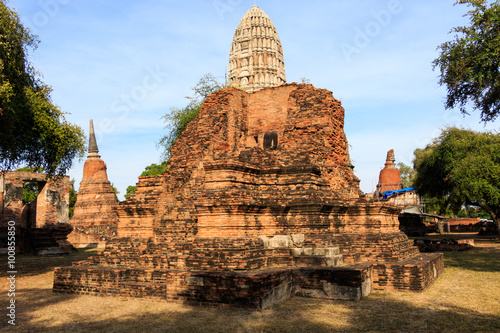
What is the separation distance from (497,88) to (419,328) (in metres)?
8.40

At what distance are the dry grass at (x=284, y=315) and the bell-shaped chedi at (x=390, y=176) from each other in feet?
125

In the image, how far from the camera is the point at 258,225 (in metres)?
9.29

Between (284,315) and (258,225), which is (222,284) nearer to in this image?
(284,315)

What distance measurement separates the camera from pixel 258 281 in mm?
7473

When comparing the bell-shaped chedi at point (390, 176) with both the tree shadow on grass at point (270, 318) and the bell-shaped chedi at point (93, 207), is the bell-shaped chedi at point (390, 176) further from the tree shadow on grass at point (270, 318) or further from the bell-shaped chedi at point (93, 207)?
the tree shadow on grass at point (270, 318)

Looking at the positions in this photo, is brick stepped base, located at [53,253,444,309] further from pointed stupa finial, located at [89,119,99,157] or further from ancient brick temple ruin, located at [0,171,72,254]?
pointed stupa finial, located at [89,119,99,157]

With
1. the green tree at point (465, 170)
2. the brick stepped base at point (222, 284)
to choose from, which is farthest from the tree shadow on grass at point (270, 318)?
the green tree at point (465, 170)

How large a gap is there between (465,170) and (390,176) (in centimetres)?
2471

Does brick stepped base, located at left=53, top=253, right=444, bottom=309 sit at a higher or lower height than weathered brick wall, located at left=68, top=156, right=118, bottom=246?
lower

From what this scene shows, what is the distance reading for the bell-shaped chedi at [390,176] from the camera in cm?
4641

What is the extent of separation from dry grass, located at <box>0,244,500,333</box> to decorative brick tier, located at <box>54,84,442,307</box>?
370 mm

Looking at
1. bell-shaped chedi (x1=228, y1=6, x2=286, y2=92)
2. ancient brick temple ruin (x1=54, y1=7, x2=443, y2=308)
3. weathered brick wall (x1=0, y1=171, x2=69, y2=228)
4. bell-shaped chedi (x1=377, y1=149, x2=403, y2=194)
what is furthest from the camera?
bell-shaped chedi (x1=377, y1=149, x2=403, y2=194)

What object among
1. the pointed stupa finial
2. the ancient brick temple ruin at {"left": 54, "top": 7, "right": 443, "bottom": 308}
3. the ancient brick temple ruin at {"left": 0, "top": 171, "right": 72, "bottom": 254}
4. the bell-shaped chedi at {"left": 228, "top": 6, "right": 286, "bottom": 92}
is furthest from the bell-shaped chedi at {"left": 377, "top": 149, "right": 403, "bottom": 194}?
the ancient brick temple ruin at {"left": 54, "top": 7, "right": 443, "bottom": 308}

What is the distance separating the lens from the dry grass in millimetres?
6551
